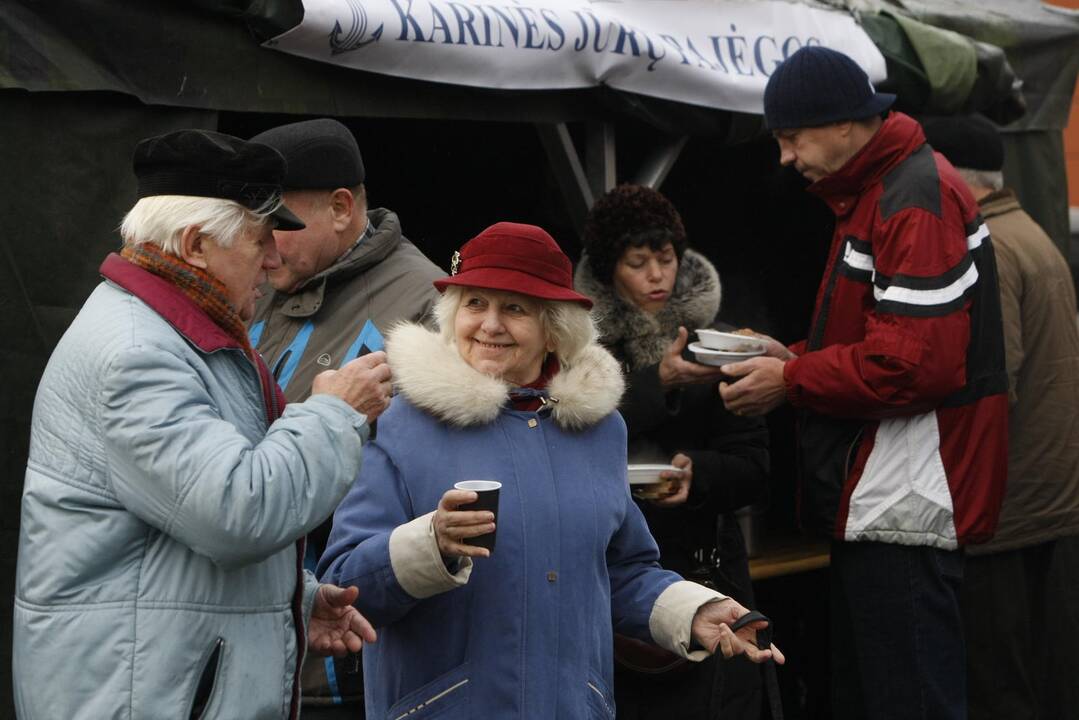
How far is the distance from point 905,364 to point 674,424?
67cm

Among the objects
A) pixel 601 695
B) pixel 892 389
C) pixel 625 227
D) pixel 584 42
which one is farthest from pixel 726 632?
pixel 584 42

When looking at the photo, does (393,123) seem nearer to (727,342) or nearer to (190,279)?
(727,342)

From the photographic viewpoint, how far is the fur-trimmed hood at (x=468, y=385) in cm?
262

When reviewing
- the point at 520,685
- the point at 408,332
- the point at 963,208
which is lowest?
the point at 520,685

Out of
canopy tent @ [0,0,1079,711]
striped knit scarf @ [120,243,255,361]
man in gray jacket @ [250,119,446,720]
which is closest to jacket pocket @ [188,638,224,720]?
striped knit scarf @ [120,243,255,361]

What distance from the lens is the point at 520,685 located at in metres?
2.57

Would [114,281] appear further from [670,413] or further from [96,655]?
[670,413]

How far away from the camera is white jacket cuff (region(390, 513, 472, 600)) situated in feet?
7.95

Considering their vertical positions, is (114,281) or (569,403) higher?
(114,281)

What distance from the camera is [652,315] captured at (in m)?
4.05

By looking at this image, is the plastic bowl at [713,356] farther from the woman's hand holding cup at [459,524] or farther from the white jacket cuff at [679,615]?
the woman's hand holding cup at [459,524]

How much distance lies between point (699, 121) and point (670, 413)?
1189mm

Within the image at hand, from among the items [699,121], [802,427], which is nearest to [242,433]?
[802,427]

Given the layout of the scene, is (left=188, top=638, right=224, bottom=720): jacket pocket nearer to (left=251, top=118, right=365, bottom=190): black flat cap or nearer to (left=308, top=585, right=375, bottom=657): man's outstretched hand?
(left=308, top=585, right=375, bottom=657): man's outstretched hand
